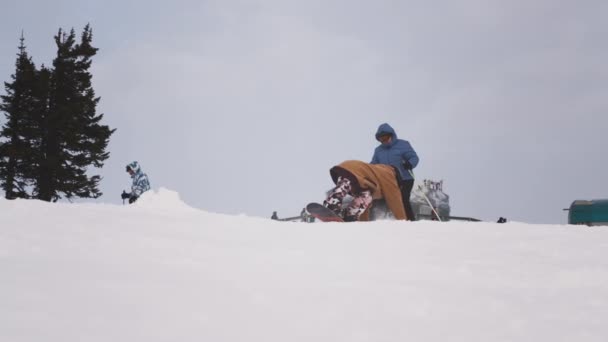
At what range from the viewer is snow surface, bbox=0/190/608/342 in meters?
3.05

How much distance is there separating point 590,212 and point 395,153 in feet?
16.8

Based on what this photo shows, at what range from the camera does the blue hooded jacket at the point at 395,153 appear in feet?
33.4

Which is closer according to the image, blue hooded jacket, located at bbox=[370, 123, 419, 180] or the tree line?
blue hooded jacket, located at bbox=[370, 123, 419, 180]

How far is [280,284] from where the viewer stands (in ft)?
12.5

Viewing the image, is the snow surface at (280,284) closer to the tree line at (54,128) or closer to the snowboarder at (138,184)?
the snowboarder at (138,184)

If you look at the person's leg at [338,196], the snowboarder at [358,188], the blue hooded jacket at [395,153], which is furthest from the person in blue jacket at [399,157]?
the person's leg at [338,196]

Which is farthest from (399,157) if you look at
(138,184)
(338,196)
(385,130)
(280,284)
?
(138,184)

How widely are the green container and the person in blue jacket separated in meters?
4.70

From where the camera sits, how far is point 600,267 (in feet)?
15.6

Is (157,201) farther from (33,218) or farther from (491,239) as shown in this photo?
(491,239)

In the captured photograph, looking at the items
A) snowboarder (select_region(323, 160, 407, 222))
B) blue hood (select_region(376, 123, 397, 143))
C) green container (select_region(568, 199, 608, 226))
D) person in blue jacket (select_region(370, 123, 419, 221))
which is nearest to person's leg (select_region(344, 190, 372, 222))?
snowboarder (select_region(323, 160, 407, 222))

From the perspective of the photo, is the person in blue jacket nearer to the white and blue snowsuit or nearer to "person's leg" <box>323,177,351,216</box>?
"person's leg" <box>323,177,351,216</box>

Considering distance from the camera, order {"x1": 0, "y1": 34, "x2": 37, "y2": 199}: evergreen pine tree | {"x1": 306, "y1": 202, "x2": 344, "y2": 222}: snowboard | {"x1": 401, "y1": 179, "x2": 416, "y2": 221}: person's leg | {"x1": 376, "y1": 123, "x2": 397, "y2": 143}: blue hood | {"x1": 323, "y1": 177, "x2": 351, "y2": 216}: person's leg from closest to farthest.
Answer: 1. {"x1": 306, "y1": 202, "x2": 344, "y2": 222}: snowboard
2. {"x1": 323, "y1": 177, "x2": 351, "y2": 216}: person's leg
3. {"x1": 401, "y1": 179, "x2": 416, "y2": 221}: person's leg
4. {"x1": 376, "y1": 123, "x2": 397, "y2": 143}: blue hood
5. {"x1": 0, "y1": 34, "x2": 37, "y2": 199}: evergreen pine tree

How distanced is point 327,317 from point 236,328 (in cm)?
51
